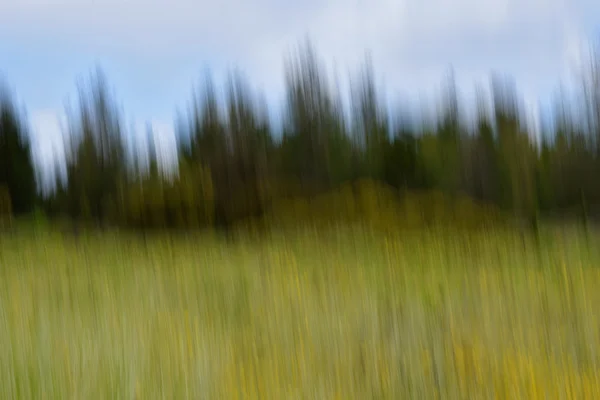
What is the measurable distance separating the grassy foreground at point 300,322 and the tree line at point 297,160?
2.72 ft

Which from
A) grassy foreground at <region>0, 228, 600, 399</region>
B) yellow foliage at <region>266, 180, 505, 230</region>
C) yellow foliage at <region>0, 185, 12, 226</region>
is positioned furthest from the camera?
yellow foliage at <region>266, 180, 505, 230</region>

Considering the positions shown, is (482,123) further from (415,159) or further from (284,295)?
(284,295)

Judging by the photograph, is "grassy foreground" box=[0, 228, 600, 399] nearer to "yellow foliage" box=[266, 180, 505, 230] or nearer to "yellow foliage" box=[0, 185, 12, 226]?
"yellow foliage" box=[0, 185, 12, 226]

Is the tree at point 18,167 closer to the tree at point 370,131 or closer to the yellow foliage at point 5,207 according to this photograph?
the yellow foliage at point 5,207

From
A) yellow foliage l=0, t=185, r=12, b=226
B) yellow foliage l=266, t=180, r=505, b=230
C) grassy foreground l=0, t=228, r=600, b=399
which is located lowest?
grassy foreground l=0, t=228, r=600, b=399

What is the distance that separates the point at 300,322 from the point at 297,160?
296cm

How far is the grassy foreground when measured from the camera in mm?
1831

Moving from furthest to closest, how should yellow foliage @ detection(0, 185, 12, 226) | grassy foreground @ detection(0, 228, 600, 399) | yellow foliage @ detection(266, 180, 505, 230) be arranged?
yellow foliage @ detection(266, 180, 505, 230) → yellow foliage @ detection(0, 185, 12, 226) → grassy foreground @ detection(0, 228, 600, 399)

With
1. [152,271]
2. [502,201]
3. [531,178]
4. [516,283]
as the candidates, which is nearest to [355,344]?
[516,283]

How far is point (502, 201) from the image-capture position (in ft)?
15.6

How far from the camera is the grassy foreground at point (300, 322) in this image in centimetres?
183

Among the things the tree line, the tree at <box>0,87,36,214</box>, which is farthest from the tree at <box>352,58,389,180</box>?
the tree at <box>0,87,36,214</box>

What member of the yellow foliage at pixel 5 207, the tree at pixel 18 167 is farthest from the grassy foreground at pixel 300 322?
the tree at pixel 18 167

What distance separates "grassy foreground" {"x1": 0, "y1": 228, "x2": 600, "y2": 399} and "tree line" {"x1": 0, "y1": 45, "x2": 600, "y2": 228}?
0.83 m
